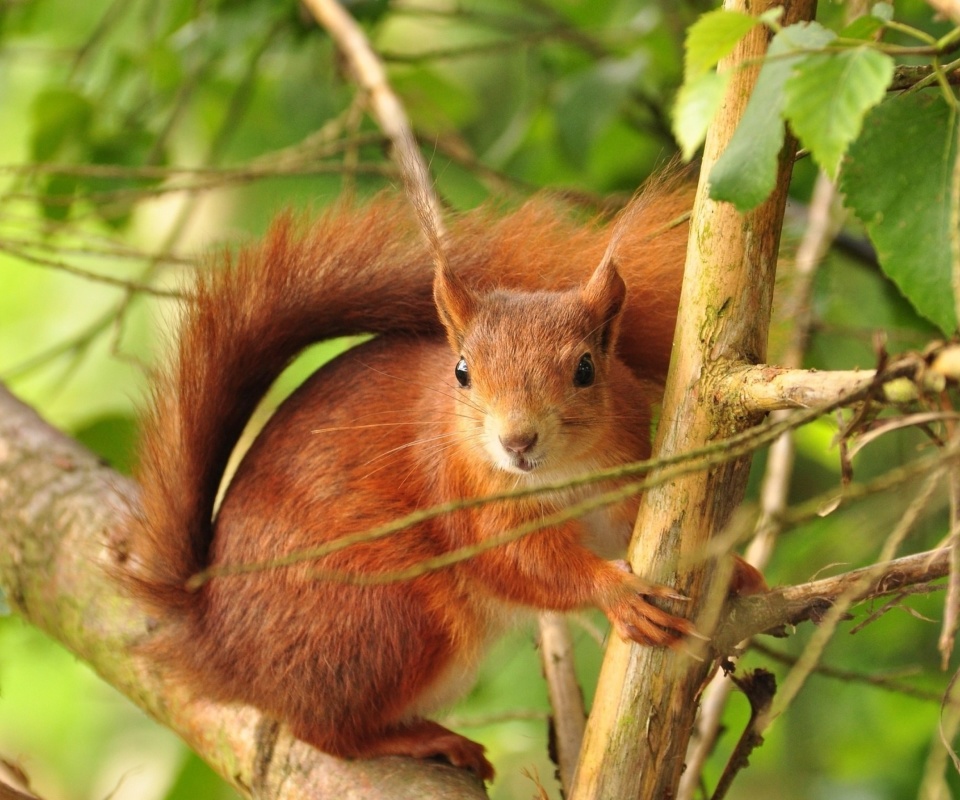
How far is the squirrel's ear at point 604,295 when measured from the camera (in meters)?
1.37

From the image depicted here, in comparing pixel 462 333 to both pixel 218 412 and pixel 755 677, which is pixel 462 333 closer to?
pixel 218 412

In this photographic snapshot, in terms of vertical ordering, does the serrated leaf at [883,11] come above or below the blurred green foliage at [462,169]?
below

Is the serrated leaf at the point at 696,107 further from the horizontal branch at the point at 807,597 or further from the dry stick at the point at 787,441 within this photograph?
the dry stick at the point at 787,441

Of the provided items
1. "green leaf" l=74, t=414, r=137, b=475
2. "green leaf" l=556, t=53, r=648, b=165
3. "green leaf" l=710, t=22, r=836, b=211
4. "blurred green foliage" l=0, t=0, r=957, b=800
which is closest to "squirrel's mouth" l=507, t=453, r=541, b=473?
"blurred green foliage" l=0, t=0, r=957, b=800

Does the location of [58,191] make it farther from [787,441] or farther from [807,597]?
[807,597]

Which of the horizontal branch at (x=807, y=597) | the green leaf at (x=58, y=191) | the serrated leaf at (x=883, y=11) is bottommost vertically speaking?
the horizontal branch at (x=807, y=597)

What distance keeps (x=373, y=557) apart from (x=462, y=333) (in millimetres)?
349

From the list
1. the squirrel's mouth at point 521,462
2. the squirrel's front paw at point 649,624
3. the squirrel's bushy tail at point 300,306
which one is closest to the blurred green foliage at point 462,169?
the squirrel's bushy tail at point 300,306

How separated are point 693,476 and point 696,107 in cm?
46

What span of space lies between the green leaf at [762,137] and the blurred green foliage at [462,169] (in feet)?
2.29

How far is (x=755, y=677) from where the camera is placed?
1338mm

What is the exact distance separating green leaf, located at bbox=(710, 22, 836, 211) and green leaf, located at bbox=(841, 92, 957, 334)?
0.12 m

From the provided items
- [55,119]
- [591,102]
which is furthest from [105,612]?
[591,102]

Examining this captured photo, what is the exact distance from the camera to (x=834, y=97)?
79 cm
